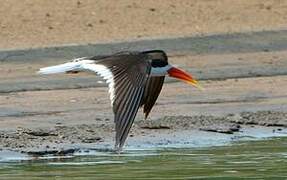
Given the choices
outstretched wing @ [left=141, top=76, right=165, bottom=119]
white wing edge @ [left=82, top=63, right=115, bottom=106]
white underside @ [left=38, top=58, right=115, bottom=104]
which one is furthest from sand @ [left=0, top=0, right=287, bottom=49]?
white wing edge @ [left=82, top=63, right=115, bottom=106]

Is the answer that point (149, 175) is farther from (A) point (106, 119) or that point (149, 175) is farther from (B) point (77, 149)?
(A) point (106, 119)

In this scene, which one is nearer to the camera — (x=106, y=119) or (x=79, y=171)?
(x=79, y=171)

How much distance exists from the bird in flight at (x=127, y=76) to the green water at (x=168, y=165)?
50 cm

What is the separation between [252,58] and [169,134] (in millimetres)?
4441

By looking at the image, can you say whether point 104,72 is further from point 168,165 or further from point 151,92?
point 168,165

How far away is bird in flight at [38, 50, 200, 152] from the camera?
8500 mm

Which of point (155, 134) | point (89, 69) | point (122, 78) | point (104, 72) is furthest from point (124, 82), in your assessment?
→ point (155, 134)

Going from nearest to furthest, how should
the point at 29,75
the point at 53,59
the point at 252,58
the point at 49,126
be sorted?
1. the point at 49,126
2. the point at 29,75
3. the point at 53,59
4. the point at 252,58

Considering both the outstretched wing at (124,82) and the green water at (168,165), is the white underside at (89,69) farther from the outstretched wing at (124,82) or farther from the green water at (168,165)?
the green water at (168,165)

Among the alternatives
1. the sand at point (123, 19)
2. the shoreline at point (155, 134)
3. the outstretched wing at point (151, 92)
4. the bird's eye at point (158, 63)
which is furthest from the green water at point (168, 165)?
the sand at point (123, 19)

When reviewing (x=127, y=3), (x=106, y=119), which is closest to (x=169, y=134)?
(x=106, y=119)

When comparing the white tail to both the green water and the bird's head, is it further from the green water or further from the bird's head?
the green water

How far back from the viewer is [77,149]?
1046 centimetres

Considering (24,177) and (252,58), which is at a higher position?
(24,177)
